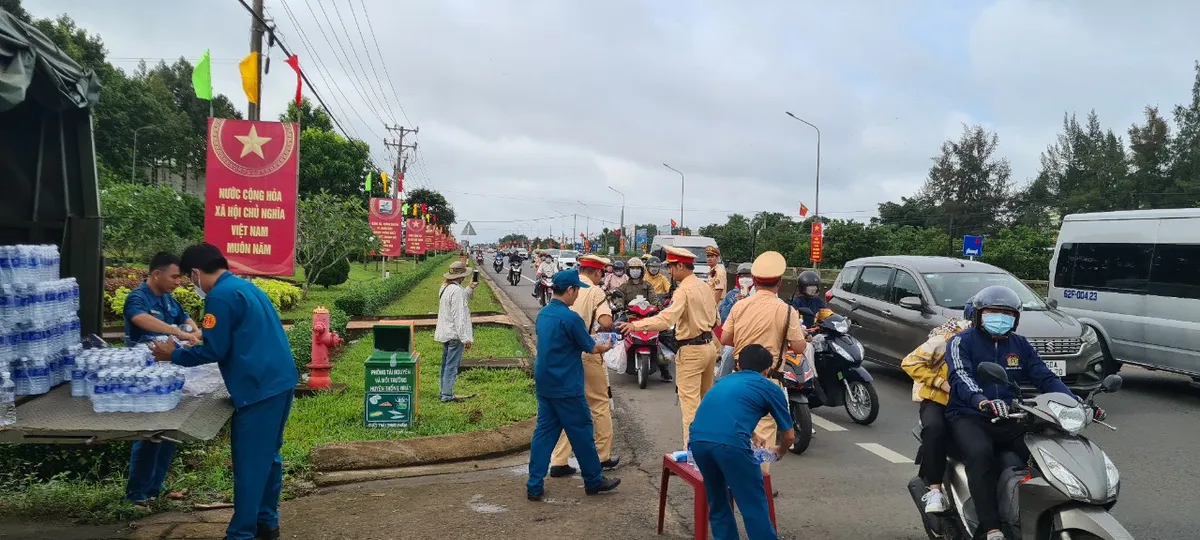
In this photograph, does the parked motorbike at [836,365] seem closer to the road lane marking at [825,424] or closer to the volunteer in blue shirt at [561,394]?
the road lane marking at [825,424]

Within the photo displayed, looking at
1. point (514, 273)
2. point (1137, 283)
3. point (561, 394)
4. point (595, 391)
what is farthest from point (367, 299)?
point (514, 273)

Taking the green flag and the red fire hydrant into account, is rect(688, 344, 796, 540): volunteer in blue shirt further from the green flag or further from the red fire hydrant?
the green flag

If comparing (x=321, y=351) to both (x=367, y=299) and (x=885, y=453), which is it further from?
(x=367, y=299)

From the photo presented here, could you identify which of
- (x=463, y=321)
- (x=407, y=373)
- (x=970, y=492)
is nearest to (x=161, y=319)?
(x=407, y=373)

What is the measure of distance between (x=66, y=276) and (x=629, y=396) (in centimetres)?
601

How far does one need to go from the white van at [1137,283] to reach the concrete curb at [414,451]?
7.18 metres

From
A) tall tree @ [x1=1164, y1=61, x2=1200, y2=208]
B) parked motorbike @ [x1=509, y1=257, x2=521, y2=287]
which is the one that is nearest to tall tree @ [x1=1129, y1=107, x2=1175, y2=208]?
tall tree @ [x1=1164, y1=61, x2=1200, y2=208]

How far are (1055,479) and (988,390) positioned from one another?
0.61m

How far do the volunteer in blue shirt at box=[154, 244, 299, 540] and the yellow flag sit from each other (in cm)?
753

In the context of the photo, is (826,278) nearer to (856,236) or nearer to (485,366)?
(856,236)

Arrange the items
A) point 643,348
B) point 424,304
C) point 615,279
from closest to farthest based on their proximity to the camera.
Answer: point 643,348 < point 615,279 < point 424,304

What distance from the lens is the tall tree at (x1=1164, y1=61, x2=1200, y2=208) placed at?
46834 mm

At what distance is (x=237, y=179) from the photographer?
8.60 meters

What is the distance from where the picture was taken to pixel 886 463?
6.43 meters
